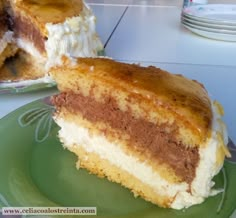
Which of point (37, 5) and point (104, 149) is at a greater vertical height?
point (37, 5)

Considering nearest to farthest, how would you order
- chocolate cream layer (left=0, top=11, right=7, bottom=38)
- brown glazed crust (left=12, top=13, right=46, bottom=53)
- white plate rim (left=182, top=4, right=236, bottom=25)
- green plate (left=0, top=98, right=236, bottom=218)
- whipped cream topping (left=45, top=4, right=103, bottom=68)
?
green plate (left=0, top=98, right=236, bottom=218), whipped cream topping (left=45, top=4, right=103, bottom=68), brown glazed crust (left=12, top=13, right=46, bottom=53), white plate rim (left=182, top=4, right=236, bottom=25), chocolate cream layer (left=0, top=11, right=7, bottom=38)

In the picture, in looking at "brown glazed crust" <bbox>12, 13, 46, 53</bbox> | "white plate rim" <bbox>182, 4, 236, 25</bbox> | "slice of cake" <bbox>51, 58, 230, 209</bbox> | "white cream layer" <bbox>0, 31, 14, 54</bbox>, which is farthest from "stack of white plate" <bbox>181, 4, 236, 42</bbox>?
"slice of cake" <bbox>51, 58, 230, 209</bbox>

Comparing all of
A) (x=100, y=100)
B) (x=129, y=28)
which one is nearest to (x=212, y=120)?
(x=100, y=100)

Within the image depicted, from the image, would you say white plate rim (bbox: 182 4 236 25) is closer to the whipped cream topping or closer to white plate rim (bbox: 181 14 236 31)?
white plate rim (bbox: 181 14 236 31)

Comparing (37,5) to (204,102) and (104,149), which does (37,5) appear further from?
(204,102)

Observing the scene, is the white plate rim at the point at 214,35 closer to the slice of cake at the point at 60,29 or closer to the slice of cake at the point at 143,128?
the slice of cake at the point at 60,29
